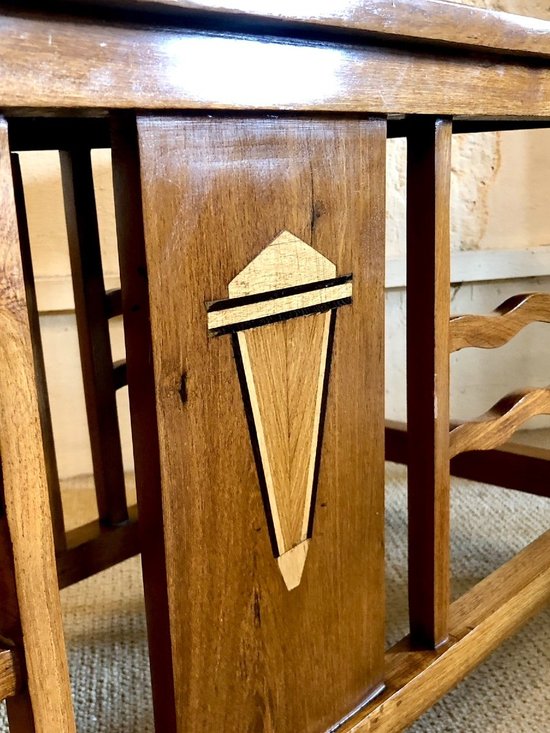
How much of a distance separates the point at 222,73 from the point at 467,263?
4.62 feet

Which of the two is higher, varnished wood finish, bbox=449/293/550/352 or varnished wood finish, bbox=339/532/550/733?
varnished wood finish, bbox=449/293/550/352

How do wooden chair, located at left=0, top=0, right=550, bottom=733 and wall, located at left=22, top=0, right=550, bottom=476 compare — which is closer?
wooden chair, located at left=0, top=0, right=550, bottom=733

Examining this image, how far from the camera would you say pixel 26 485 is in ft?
1.71

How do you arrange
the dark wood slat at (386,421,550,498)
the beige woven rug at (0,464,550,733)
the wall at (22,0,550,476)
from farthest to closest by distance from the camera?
the wall at (22,0,550,476) < the dark wood slat at (386,421,550,498) < the beige woven rug at (0,464,550,733)

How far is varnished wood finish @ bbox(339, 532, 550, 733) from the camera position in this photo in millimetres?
833

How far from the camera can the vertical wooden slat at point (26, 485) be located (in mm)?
496

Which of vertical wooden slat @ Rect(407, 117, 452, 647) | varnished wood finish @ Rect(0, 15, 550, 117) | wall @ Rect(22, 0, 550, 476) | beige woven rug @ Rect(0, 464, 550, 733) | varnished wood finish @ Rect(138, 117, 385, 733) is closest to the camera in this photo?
varnished wood finish @ Rect(0, 15, 550, 117)

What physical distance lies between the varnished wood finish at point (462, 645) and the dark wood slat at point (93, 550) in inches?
20.7

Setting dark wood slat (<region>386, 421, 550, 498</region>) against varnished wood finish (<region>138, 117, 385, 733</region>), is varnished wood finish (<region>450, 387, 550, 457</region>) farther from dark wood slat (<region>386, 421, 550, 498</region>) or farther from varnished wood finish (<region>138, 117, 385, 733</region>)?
dark wood slat (<region>386, 421, 550, 498</region>)

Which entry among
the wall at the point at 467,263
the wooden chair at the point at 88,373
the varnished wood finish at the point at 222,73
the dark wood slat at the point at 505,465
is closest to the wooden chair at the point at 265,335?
the varnished wood finish at the point at 222,73

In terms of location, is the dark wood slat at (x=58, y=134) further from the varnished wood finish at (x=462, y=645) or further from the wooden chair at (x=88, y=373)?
the varnished wood finish at (x=462, y=645)

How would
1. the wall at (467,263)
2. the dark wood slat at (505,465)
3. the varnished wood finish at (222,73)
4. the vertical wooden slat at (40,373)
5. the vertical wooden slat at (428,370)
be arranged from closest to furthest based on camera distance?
the varnished wood finish at (222,73), the vertical wooden slat at (428,370), the vertical wooden slat at (40,373), the dark wood slat at (505,465), the wall at (467,263)

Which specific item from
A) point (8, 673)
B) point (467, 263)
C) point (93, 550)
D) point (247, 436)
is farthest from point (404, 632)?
point (467, 263)

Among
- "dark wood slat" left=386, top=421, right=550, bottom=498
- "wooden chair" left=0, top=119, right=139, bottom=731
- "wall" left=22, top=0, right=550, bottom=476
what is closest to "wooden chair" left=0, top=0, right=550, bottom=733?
"wooden chair" left=0, top=119, right=139, bottom=731
